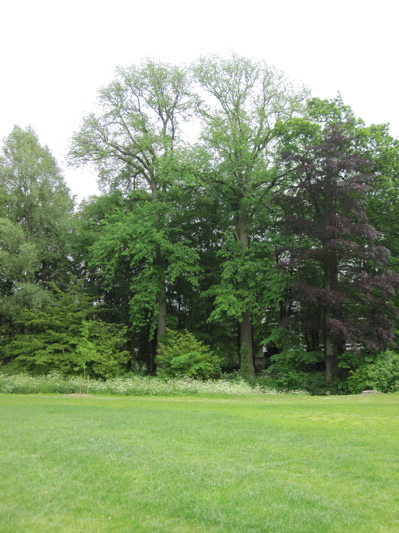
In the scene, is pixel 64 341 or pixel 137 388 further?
pixel 64 341

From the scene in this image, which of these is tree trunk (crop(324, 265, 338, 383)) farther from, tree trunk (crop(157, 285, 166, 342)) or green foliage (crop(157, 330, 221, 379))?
tree trunk (crop(157, 285, 166, 342))

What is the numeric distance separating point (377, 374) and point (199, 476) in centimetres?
1554

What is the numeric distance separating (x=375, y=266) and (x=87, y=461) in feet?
63.9

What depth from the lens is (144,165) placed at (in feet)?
98.4

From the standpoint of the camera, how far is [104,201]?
30469 millimetres

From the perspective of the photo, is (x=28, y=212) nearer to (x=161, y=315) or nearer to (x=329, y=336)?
(x=161, y=315)

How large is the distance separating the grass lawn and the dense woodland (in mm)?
11809

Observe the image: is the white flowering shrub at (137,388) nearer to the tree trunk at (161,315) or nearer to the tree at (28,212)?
the tree trunk at (161,315)

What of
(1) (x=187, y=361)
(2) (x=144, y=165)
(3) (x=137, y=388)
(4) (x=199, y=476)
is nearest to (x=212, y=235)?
(2) (x=144, y=165)

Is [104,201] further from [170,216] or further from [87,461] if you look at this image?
[87,461]

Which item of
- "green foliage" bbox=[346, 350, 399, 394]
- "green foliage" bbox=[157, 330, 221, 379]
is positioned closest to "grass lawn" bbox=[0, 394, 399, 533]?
"green foliage" bbox=[346, 350, 399, 394]

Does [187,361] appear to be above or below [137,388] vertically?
above

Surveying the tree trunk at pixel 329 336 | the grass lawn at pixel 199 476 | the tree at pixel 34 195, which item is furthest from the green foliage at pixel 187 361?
the grass lawn at pixel 199 476

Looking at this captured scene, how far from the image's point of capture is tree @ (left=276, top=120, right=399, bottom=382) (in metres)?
20.1
